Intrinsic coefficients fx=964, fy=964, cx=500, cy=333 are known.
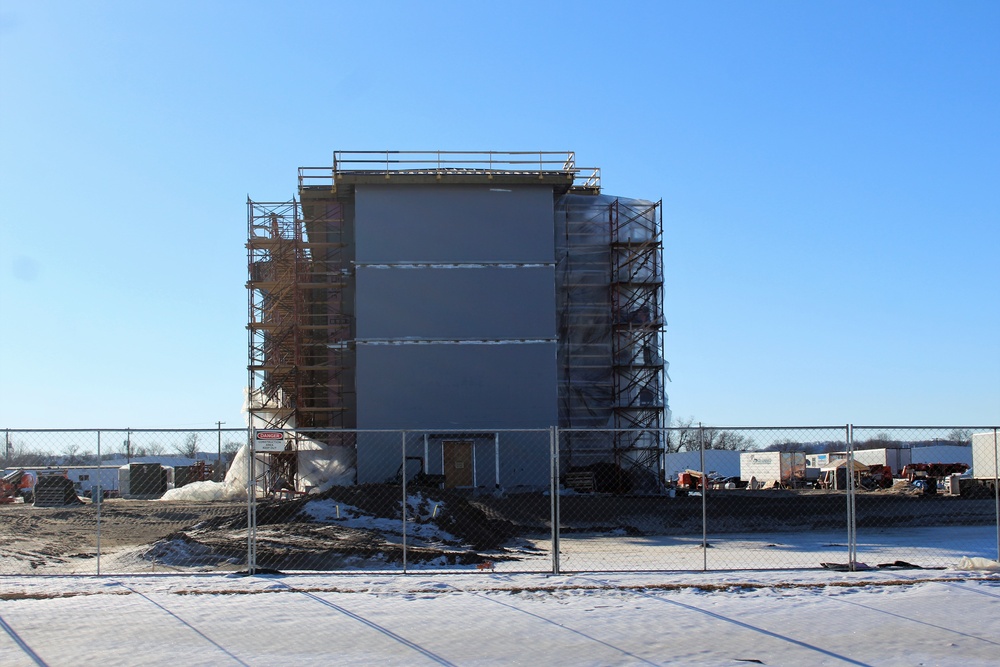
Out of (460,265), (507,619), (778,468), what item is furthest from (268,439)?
(778,468)

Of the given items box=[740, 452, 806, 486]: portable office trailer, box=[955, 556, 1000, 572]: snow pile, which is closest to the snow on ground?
box=[955, 556, 1000, 572]: snow pile

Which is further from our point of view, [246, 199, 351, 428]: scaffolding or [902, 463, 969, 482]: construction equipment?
[902, 463, 969, 482]: construction equipment

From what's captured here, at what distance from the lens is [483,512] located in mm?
26625

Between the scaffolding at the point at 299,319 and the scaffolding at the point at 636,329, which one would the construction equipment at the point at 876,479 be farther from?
the scaffolding at the point at 299,319

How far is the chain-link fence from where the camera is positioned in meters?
16.6

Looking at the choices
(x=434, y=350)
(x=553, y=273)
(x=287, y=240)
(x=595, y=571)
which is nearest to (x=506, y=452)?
(x=434, y=350)

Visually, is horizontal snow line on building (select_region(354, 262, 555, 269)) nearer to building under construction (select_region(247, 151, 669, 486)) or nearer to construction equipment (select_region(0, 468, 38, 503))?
building under construction (select_region(247, 151, 669, 486))

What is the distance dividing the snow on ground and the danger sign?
72.8 inches

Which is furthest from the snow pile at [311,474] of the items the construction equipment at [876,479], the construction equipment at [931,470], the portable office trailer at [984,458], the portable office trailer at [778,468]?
the construction equipment at [931,470]

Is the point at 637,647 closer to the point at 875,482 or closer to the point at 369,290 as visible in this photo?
the point at 369,290

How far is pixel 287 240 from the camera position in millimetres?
44719

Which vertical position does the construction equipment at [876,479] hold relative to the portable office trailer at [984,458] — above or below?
below

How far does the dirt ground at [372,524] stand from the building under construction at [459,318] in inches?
280

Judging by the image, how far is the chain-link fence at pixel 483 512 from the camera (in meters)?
16.6
